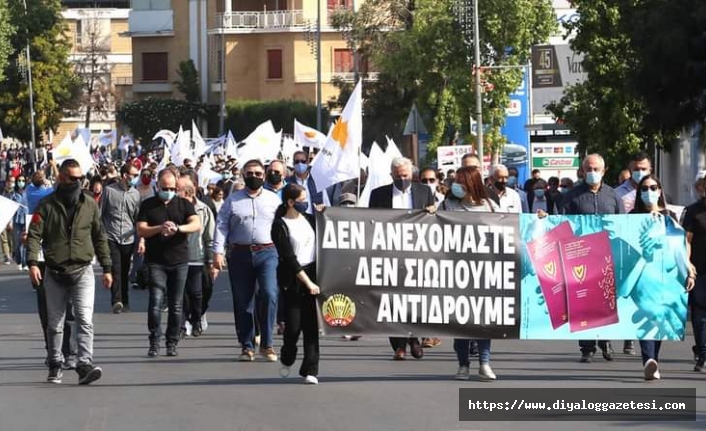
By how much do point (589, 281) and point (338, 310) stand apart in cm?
210

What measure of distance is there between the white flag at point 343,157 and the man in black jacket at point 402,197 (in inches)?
150

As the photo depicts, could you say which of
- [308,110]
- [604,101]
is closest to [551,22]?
[604,101]

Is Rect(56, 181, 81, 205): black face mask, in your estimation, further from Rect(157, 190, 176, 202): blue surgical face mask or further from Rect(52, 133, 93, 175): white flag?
Rect(52, 133, 93, 175): white flag

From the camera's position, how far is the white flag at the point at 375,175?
19922mm

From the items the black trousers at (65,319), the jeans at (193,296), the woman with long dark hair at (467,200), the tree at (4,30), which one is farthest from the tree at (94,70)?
the woman with long dark hair at (467,200)

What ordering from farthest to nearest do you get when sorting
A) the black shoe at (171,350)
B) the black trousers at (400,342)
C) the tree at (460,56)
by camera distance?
the tree at (460,56), the black shoe at (171,350), the black trousers at (400,342)

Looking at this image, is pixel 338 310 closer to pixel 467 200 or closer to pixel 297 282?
pixel 297 282

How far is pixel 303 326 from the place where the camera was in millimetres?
13133

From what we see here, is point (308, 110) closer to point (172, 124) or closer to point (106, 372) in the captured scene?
point (172, 124)

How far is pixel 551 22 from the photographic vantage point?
5228cm

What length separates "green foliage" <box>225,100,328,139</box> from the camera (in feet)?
264

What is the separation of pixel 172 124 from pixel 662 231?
72879mm

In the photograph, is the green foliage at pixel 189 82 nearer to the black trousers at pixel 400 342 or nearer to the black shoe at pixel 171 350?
the black shoe at pixel 171 350

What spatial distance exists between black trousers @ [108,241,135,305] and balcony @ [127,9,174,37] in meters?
70.7
